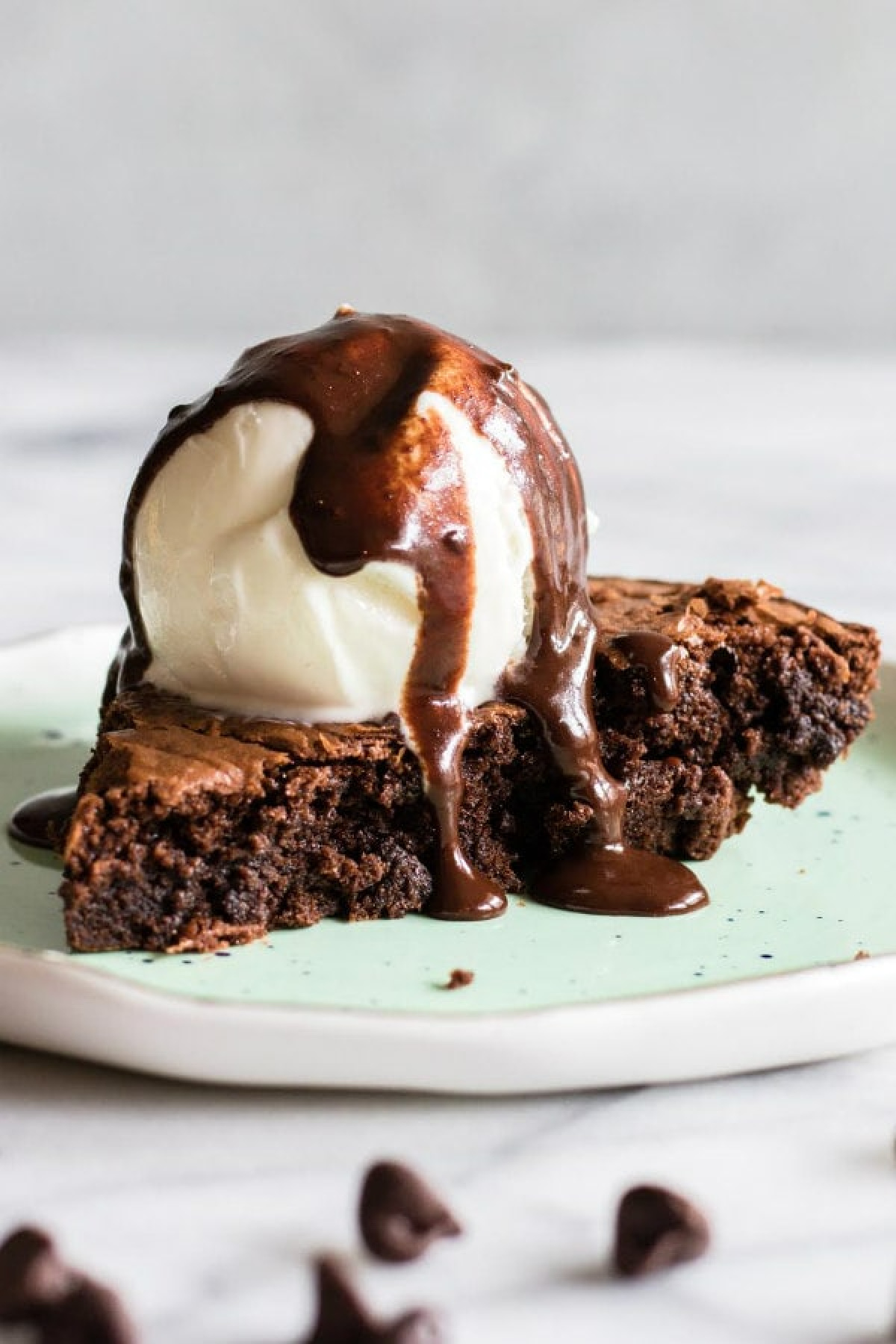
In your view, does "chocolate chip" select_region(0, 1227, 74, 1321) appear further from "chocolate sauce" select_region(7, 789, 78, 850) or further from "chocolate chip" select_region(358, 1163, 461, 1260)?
"chocolate sauce" select_region(7, 789, 78, 850)

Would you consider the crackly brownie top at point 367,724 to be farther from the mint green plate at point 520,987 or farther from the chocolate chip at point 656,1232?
the chocolate chip at point 656,1232

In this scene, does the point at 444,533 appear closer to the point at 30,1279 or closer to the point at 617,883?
the point at 617,883

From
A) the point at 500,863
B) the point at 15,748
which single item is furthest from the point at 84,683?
the point at 500,863

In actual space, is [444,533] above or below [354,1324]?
above

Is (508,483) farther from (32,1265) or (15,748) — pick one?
(32,1265)

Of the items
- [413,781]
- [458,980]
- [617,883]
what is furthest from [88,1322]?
[617,883]

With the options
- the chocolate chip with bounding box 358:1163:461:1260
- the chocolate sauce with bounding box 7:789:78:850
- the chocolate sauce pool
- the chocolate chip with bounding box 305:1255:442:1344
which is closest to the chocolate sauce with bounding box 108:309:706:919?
the chocolate sauce pool

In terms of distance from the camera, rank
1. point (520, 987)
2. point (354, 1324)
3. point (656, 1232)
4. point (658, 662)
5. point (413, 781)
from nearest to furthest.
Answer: point (354, 1324), point (656, 1232), point (520, 987), point (413, 781), point (658, 662)
